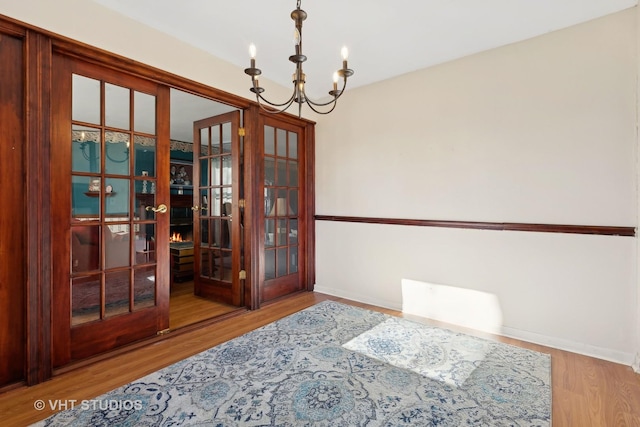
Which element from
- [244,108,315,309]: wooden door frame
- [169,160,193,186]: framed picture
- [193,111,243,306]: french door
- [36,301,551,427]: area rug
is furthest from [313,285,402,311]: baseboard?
[169,160,193,186]: framed picture

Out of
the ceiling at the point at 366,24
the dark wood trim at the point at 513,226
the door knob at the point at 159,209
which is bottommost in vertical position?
the dark wood trim at the point at 513,226

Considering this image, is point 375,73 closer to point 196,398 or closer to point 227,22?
point 227,22

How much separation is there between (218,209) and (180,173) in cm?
330

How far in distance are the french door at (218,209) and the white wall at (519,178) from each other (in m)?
1.36

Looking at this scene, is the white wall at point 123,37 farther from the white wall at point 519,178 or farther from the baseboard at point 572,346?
the baseboard at point 572,346

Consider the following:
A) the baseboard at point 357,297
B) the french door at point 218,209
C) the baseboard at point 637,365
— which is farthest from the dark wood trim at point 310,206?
the baseboard at point 637,365

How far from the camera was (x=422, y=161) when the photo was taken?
3.19 m

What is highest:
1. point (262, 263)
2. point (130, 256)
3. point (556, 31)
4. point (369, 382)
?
point (556, 31)

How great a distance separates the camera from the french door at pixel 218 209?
3414 mm

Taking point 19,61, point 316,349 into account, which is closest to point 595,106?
point 316,349

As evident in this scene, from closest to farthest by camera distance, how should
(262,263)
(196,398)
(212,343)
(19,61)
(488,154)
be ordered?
(196,398) < (19,61) < (212,343) < (488,154) < (262,263)

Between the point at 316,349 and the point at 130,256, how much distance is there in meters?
1.58

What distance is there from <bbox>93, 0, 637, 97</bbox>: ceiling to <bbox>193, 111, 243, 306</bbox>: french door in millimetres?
857

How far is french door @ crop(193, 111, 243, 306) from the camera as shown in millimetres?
3414
